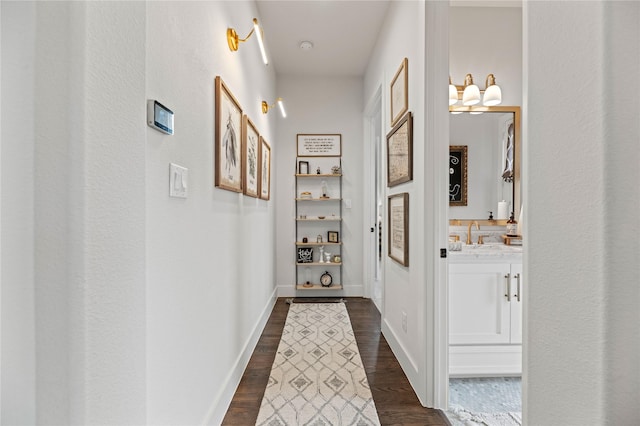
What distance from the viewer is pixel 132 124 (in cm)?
79

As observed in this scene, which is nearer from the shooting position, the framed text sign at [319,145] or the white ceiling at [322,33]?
the white ceiling at [322,33]

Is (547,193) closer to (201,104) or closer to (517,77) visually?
(201,104)

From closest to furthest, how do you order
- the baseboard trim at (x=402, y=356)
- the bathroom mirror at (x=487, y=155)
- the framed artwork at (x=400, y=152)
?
the baseboard trim at (x=402, y=356), the framed artwork at (x=400, y=152), the bathroom mirror at (x=487, y=155)

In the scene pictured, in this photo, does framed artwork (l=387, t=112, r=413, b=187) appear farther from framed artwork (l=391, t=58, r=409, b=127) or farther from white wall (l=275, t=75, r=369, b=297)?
white wall (l=275, t=75, r=369, b=297)

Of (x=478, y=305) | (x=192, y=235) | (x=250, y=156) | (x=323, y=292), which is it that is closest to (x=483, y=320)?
(x=478, y=305)

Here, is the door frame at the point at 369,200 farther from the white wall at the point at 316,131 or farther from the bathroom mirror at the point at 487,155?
the bathroom mirror at the point at 487,155

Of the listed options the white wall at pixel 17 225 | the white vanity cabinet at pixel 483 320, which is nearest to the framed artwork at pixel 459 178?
the white vanity cabinet at pixel 483 320

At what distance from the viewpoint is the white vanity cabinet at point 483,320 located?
209 centimetres

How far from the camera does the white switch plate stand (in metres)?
1.11

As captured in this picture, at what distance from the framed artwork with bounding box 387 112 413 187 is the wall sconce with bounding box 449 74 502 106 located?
589mm

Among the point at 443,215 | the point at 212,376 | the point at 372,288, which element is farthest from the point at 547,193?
the point at 372,288

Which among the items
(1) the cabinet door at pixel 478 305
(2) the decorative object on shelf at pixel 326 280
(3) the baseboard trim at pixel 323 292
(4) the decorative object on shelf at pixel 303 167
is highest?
(4) the decorative object on shelf at pixel 303 167

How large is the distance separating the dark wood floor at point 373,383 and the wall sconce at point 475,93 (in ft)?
6.78

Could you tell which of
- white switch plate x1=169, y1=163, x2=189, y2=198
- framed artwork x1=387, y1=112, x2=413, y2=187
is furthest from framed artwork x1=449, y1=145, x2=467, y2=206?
white switch plate x1=169, y1=163, x2=189, y2=198
